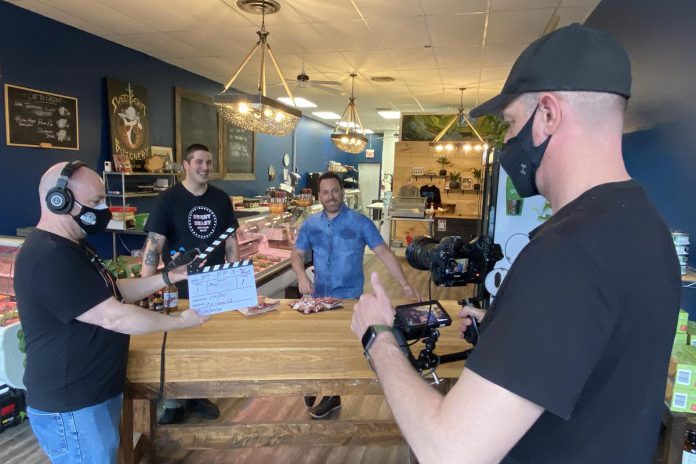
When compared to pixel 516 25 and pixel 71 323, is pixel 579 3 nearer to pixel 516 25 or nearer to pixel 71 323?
pixel 516 25

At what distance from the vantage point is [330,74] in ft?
21.8

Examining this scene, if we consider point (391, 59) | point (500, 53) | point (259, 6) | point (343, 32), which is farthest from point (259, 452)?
point (500, 53)

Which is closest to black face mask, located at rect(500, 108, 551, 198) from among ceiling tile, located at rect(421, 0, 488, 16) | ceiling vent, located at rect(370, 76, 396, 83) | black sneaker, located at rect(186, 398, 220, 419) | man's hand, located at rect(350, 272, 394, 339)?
man's hand, located at rect(350, 272, 394, 339)

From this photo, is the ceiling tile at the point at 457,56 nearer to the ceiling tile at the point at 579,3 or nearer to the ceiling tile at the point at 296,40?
the ceiling tile at the point at 579,3

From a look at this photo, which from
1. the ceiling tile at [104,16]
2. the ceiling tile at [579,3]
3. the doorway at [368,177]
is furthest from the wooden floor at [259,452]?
the doorway at [368,177]

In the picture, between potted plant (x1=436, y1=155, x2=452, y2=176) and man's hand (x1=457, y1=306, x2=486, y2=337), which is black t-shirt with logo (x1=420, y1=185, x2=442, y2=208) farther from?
man's hand (x1=457, y1=306, x2=486, y2=337)

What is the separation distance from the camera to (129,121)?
17.9 feet

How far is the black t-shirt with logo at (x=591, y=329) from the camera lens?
2.01 ft

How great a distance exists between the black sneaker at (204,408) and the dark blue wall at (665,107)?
298 centimetres

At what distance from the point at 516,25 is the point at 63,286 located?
4.39m

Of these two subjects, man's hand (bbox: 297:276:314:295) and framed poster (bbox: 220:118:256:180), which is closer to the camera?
man's hand (bbox: 297:276:314:295)

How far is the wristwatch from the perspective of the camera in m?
0.89

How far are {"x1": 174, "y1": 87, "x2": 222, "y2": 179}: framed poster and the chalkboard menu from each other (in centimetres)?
180

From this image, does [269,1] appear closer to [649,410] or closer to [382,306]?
[382,306]
